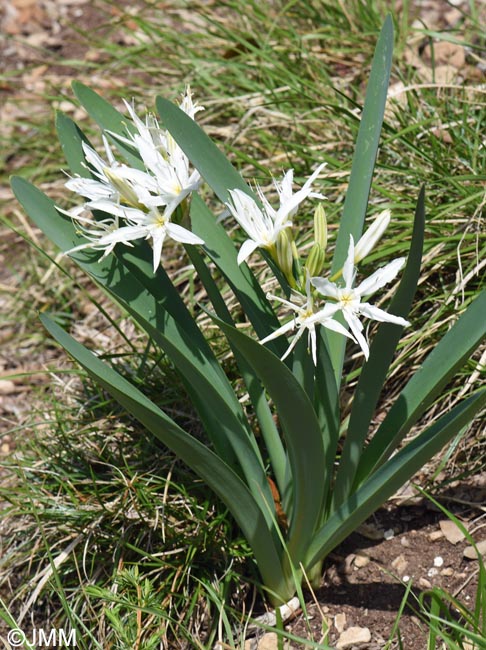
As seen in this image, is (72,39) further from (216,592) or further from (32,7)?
(216,592)

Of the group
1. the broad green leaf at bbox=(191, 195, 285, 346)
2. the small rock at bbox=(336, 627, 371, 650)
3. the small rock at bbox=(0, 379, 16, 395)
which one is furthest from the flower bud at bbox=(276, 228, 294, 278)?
the small rock at bbox=(0, 379, 16, 395)

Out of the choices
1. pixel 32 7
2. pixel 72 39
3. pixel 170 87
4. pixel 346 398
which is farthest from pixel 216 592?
pixel 32 7

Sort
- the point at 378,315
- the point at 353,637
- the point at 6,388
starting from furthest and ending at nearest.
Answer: the point at 6,388, the point at 353,637, the point at 378,315

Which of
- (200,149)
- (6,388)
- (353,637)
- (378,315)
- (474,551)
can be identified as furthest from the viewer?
(6,388)

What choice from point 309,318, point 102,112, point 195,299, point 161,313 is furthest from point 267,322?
point 195,299

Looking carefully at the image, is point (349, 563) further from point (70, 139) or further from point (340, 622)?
point (70, 139)

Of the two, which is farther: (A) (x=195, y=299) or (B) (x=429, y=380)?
(A) (x=195, y=299)

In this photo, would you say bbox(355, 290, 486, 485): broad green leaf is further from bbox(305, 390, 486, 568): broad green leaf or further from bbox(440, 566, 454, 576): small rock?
bbox(440, 566, 454, 576): small rock

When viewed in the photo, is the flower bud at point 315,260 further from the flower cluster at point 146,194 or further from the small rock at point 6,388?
the small rock at point 6,388
